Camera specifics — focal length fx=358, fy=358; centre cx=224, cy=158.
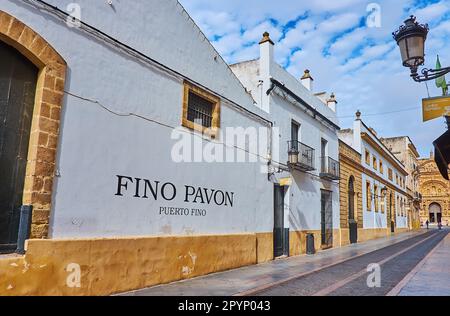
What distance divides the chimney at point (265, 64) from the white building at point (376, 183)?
39.2 feet

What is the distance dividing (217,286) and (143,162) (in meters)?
2.90

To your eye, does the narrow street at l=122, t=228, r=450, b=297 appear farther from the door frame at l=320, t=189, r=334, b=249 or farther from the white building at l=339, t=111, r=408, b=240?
the white building at l=339, t=111, r=408, b=240

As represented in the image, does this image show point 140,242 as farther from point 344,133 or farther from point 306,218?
point 344,133

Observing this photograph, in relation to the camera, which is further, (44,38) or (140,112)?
(140,112)

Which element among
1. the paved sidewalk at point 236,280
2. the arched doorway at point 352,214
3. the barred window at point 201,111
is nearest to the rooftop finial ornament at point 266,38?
the barred window at point 201,111

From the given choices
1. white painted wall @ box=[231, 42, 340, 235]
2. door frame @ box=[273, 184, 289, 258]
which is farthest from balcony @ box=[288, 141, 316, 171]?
door frame @ box=[273, 184, 289, 258]

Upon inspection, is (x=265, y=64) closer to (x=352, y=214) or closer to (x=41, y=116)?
(x=41, y=116)

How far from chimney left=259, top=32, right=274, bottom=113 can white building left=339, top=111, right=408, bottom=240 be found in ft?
39.2

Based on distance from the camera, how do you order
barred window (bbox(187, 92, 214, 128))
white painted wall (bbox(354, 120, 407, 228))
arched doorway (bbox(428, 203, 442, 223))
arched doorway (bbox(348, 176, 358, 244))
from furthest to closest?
arched doorway (bbox(428, 203, 442, 223))
white painted wall (bbox(354, 120, 407, 228))
arched doorway (bbox(348, 176, 358, 244))
barred window (bbox(187, 92, 214, 128))

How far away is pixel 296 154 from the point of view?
42.3 feet

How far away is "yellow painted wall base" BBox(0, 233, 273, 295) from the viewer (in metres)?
5.02

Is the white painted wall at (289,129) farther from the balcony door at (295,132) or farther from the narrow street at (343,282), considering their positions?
the narrow street at (343,282)

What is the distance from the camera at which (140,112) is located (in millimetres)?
7211

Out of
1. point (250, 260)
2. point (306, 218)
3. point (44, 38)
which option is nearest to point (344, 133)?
point (306, 218)
